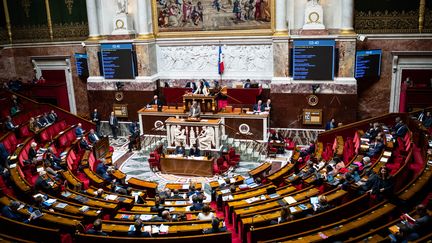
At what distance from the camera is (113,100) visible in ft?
71.6

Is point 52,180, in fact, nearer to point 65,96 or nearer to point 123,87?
point 123,87

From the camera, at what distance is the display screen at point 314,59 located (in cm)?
1818

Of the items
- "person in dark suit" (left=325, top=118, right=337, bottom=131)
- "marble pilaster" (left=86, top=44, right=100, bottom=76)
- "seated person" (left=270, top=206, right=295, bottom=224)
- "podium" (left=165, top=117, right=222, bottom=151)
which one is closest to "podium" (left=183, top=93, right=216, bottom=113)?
"podium" (left=165, top=117, right=222, bottom=151)

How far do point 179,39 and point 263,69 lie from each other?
16.3 ft

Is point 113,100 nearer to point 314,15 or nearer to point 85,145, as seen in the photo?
point 85,145

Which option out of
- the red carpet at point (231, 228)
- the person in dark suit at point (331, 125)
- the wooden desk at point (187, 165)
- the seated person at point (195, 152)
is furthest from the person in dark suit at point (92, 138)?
the person in dark suit at point (331, 125)

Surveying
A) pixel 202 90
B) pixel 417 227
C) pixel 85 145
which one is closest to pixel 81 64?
pixel 85 145

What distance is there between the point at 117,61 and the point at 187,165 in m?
8.35

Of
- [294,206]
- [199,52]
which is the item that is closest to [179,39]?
[199,52]

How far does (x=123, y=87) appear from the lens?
21.4 m

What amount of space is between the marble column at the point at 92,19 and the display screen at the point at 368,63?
14006mm

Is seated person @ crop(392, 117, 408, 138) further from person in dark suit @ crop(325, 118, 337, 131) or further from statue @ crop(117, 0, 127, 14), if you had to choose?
statue @ crop(117, 0, 127, 14)

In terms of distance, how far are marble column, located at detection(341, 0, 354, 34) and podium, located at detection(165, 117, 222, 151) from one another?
7440mm

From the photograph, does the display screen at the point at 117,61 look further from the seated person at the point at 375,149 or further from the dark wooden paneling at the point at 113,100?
the seated person at the point at 375,149
